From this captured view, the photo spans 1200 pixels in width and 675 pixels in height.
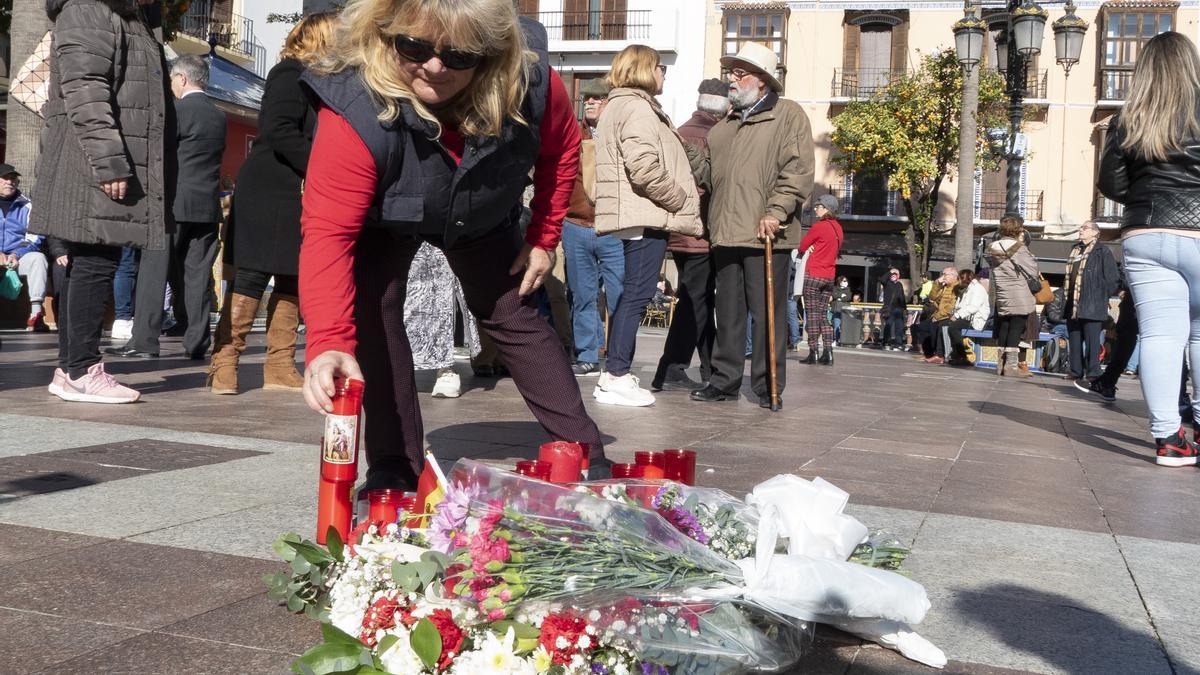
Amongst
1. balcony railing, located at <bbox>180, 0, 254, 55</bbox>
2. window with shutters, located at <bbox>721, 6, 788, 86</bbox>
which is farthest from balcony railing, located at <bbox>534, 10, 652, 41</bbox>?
balcony railing, located at <bbox>180, 0, 254, 55</bbox>

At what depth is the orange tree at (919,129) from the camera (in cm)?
3453

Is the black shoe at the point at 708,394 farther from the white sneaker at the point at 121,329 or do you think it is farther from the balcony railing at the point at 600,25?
the balcony railing at the point at 600,25

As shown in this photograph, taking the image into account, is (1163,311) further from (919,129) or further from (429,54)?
(919,129)

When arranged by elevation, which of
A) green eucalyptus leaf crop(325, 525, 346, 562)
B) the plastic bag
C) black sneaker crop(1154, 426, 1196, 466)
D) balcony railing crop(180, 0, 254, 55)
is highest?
balcony railing crop(180, 0, 254, 55)

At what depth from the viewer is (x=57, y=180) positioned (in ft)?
19.0

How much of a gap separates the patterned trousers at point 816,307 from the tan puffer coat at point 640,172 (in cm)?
664

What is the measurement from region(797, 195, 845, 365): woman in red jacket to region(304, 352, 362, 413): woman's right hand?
1133 cm

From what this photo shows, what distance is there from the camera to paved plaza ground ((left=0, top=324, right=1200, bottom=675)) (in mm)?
2500

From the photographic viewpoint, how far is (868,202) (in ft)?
130

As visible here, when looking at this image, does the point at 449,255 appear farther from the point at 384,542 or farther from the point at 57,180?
the point at 57,180

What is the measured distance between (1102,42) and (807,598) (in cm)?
4049

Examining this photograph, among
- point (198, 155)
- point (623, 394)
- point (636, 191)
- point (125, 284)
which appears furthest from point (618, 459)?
point (125, 284)

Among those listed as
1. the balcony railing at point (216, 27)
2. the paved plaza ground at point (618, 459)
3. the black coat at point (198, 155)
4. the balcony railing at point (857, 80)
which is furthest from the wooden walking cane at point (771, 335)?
the balcony railing at point (857, 80)

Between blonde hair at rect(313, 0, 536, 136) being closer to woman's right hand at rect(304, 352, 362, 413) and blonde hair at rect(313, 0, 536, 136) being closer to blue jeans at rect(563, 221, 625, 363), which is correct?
woman's right hand at rect(304, 352, 362, 413)
